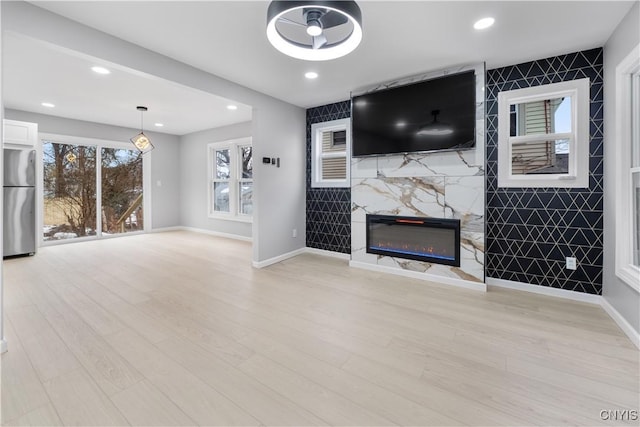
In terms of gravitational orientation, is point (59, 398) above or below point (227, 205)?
below

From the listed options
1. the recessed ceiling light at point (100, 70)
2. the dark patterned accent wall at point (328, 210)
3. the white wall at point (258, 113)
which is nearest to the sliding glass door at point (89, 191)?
the recessed ceiling light at point (100, 70)

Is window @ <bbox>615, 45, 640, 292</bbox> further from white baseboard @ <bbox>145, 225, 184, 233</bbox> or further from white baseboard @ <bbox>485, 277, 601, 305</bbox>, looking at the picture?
white baseboard @ <bbox>145, 225, 184, 233</bbox>

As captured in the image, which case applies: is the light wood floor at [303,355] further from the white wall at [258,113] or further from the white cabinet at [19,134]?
the white cabinet at [19,134]

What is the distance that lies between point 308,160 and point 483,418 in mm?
4195

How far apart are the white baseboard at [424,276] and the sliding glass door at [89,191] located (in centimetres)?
577

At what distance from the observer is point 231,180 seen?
255 inches

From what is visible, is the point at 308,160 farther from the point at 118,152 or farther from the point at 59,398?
the point at 118,152

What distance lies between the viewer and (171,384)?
1.67 meters

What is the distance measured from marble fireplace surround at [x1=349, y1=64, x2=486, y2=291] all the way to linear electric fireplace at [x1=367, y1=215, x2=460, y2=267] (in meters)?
0.07

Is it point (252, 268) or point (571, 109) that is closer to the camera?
point (571, 109)

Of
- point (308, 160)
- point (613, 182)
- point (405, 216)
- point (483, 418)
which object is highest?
point (308, 160)

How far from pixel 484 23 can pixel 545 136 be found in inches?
56.3

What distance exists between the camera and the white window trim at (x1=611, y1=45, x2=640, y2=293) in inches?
90.4

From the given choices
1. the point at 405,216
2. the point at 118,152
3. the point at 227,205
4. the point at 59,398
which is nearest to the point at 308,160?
the point at 405,216
